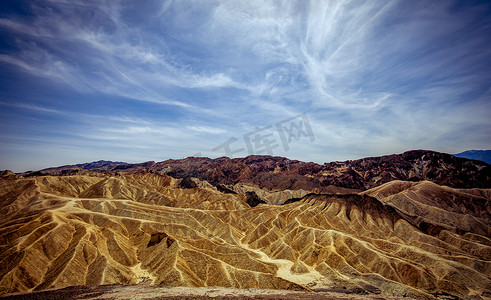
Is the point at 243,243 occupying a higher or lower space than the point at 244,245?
higher

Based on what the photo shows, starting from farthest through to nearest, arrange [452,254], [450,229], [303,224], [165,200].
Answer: [165,200] → [303,224] → [450,229] → [452,254]

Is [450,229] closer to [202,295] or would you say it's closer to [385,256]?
[385,256]

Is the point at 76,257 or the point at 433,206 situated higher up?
the point at 76,257

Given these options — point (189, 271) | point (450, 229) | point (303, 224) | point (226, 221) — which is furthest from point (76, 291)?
point (450, 229)

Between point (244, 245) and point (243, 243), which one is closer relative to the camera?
point (244, 245)

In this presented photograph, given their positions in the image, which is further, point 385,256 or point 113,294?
point 385,256
